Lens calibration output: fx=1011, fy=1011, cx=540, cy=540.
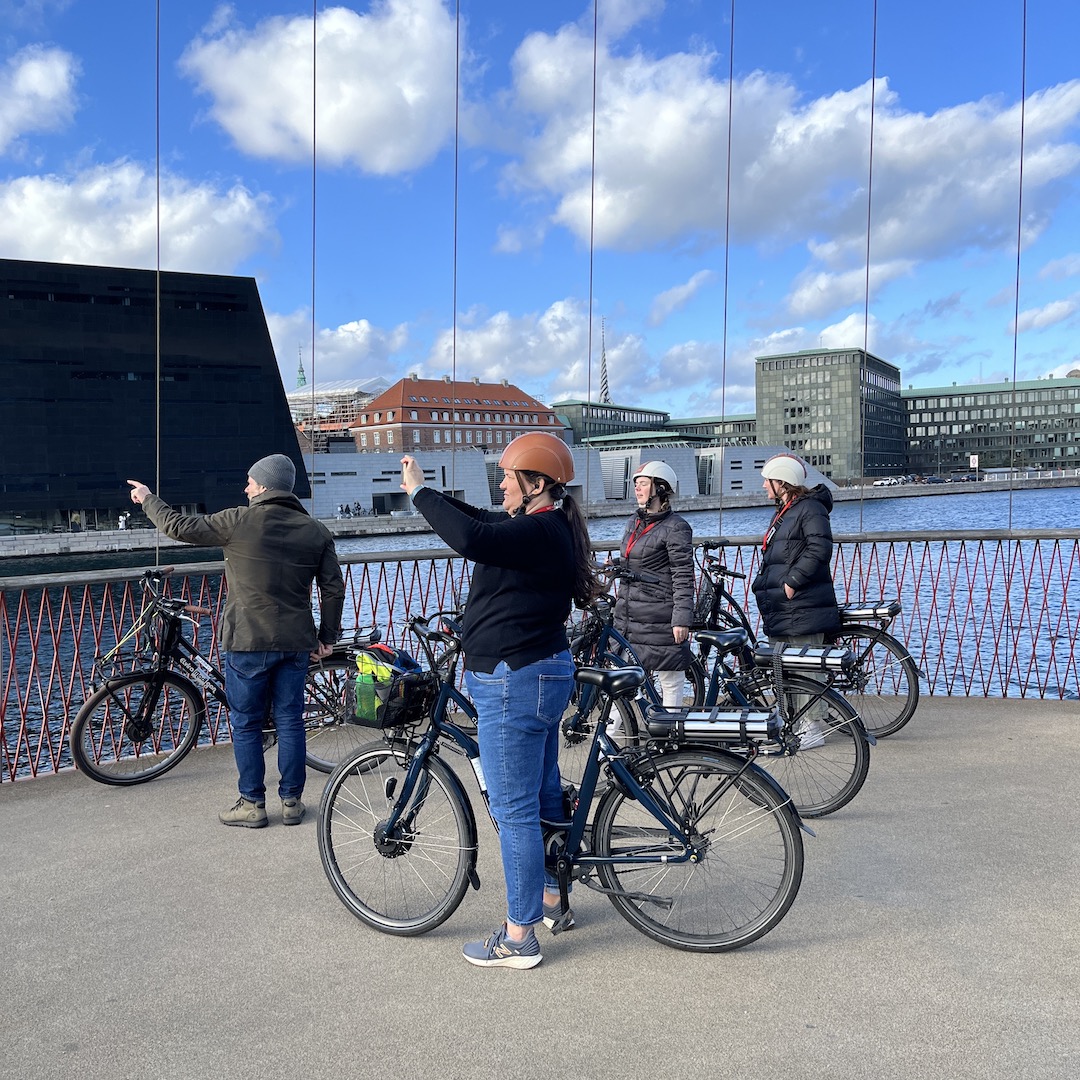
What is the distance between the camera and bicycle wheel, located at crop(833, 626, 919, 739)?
19.2 feet

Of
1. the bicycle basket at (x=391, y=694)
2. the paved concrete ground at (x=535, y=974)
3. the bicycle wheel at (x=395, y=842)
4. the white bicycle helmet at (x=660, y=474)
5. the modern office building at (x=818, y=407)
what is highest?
the modern office building at (x=818, y=407)

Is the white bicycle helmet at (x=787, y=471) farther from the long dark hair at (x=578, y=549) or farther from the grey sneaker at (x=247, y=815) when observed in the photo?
the grey sneaker at (x=247, y=815)

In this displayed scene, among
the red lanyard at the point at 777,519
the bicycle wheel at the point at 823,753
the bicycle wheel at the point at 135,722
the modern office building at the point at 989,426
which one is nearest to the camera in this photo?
the bicycle wheel at the point at 823,753

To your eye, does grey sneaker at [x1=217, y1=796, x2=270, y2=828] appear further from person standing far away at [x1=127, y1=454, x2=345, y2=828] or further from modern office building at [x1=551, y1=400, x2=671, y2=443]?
modern office building at [x1=551, y1=400, x2=671, y2=443]

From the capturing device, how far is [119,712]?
Answer: 18.4 ft

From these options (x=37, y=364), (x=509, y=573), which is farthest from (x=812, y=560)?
(x=37, y=364)

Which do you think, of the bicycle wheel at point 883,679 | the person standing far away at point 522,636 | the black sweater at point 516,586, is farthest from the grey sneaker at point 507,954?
the bicycle wheel at point 883,679

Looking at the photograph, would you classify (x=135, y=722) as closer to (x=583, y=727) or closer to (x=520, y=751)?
(x=583, y=727)

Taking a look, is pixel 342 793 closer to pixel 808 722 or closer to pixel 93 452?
pixel 808 722

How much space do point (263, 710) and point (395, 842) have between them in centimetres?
133

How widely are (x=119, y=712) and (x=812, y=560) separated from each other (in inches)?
154

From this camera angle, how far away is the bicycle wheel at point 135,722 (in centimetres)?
523

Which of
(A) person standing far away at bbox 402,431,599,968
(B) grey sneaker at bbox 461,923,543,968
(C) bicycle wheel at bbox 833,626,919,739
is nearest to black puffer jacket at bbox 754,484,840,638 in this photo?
(C) bicycle wheel at bbox 833,626,919,739

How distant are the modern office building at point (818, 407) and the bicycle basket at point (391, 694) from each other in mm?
40232
